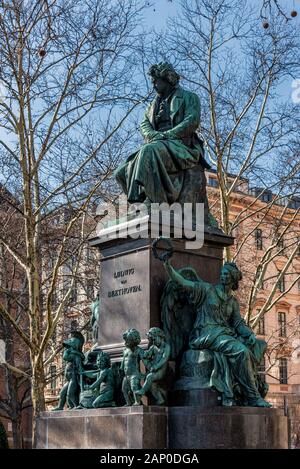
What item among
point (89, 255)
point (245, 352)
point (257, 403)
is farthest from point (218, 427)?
point (89, 255)

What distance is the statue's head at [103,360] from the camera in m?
9.14

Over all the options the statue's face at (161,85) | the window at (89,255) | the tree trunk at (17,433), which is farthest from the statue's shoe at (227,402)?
the tree trunk at (17,433)

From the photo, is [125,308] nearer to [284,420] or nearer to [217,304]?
[217,304]

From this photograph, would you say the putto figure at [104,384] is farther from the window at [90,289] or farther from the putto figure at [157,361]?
the window at [90,289]

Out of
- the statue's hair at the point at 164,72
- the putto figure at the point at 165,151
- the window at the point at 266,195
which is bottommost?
the putto figure at the point at 165,151

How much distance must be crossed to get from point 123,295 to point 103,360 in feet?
2.76

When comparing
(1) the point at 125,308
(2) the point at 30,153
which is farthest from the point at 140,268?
(2) the point at 30,153

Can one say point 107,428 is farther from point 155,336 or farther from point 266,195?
point 266,195

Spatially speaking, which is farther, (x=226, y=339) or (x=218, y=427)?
(x=226, y=339)

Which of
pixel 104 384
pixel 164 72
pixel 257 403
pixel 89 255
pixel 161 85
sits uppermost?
pixel 89 255

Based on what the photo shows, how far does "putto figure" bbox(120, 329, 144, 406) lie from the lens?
855 centimetres

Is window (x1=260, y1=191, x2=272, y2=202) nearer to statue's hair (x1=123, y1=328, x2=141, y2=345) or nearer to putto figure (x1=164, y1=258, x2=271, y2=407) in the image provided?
putto figure (x1=164, y1=258, x2=271, y2=407)

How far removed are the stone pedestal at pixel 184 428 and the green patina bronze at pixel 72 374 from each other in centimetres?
93

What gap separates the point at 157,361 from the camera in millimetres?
8602
